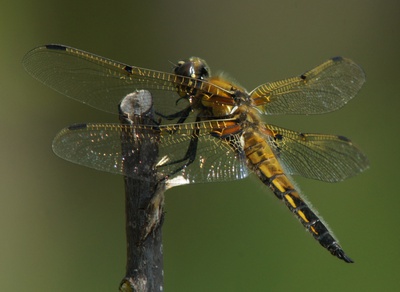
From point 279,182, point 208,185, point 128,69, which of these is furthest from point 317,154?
point 208,185

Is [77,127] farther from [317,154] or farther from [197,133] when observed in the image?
[317,154]

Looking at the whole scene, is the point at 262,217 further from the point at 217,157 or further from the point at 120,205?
the point at 217,157

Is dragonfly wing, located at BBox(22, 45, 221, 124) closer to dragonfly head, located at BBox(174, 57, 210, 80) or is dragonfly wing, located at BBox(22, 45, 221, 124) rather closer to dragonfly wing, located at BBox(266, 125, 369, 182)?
dragonfly head, located at BBox(174, 57, 210, 80)

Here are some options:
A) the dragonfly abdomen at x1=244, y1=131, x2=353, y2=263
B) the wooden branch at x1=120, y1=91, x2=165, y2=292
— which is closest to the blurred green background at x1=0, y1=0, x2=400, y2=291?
the dragonfly abdomen at x1=244, y1=131, x2=353, y2=263

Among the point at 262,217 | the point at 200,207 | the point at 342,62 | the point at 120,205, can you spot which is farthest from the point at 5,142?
the point at 342,62

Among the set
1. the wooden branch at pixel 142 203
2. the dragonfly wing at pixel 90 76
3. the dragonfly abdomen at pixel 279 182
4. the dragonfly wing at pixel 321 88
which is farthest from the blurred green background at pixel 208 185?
the wooden branch at pixel 142 203
